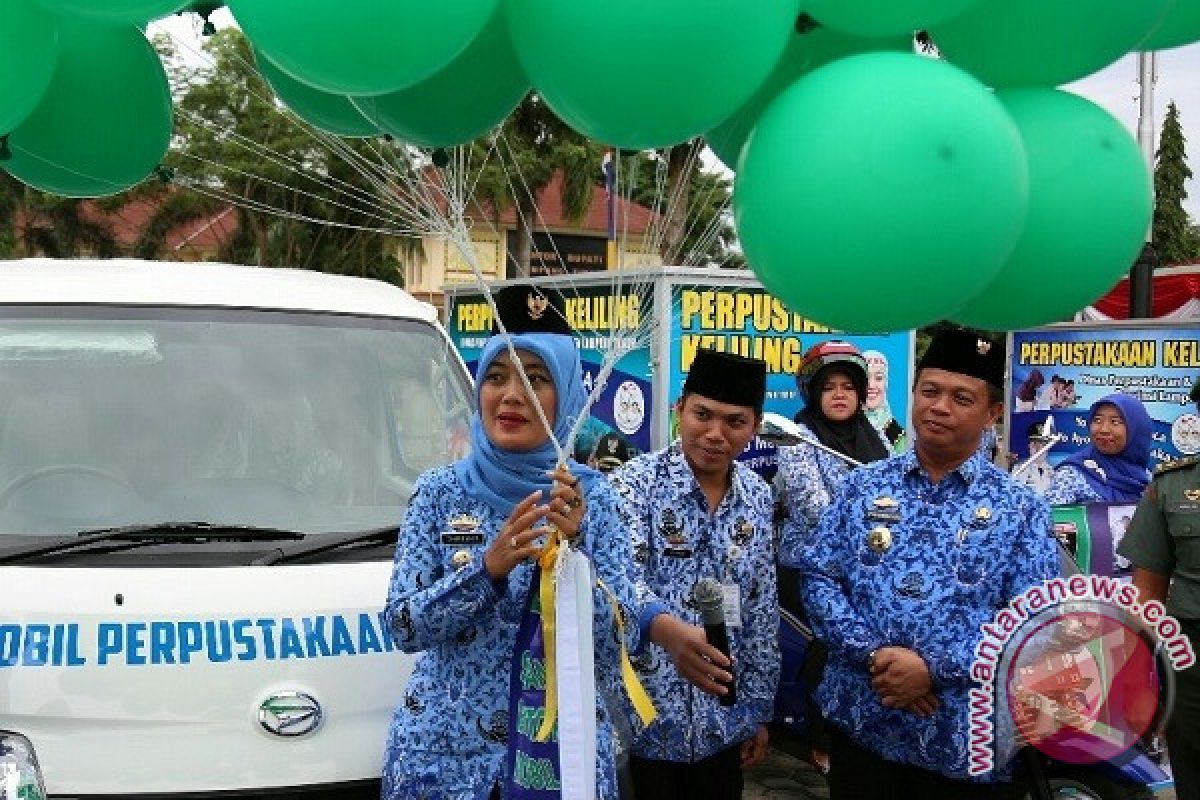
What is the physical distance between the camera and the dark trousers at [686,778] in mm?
3732

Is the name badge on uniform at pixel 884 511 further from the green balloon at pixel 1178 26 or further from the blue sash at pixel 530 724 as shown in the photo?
the green balloon at pixel 1178 26

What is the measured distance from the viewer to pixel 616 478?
12.5 ft

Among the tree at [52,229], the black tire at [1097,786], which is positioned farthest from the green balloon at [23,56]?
the tree at [52,229]

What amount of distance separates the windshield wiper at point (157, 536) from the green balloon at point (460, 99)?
3.79 feet

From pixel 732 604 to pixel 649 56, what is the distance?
1842 millimetres

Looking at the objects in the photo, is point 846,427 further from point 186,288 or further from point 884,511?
point 186,288

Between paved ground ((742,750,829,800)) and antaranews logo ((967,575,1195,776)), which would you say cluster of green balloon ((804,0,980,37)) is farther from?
paved ground ((742,750,829,800))

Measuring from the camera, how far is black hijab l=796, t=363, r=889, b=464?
19.1 ft

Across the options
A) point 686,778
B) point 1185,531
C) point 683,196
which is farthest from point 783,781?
point 683,196

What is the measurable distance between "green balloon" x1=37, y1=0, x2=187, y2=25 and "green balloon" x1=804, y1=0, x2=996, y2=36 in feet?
4.00

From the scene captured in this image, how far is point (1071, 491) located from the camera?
21.6 feet

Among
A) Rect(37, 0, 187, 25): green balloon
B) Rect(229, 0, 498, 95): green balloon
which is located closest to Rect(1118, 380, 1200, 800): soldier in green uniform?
Rect(229, 0, 498, 95): green balloon

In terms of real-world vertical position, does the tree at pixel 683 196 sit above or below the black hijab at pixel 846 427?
above

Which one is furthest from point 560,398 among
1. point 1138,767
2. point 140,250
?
point 140,250
